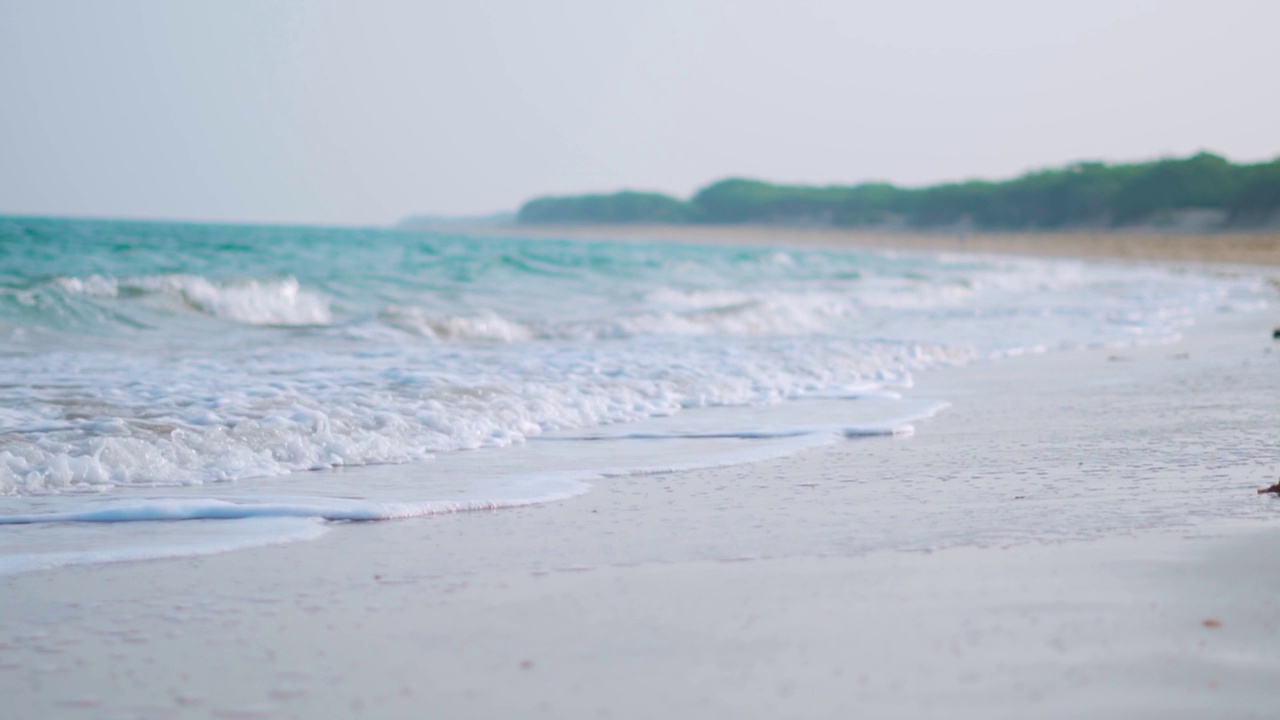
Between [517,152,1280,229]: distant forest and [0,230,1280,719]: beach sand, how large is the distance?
60.9 metres

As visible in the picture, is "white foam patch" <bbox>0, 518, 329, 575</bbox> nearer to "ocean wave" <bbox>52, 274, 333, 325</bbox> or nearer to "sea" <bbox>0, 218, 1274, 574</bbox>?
"sea" <bbox>0, 218, 1274, 574</bbox>

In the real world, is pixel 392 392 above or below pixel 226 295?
below

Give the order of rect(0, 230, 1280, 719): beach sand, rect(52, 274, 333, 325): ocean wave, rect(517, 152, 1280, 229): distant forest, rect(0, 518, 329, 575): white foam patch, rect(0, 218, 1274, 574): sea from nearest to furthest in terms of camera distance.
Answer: rect(0, 230, 1280, 719): beach sand
rect(0, 518, 329, 575): white foam patch
rect(0, 218, 1274, 574): sea
rect(52, 274, 333, 325): ocean wave
rect(517, 152, 1280, 229): distant forest

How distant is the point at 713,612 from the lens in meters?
2.31

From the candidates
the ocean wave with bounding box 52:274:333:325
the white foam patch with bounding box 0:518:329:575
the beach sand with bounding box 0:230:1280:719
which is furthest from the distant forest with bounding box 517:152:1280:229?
the white foam patch with bounding box 0:518:329:575

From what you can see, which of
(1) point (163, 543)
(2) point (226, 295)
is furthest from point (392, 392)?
(2) point (226, 295)

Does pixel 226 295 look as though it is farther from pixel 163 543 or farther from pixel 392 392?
pixel 163 543

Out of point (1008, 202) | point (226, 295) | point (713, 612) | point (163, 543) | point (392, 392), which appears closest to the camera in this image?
point (713, 612)

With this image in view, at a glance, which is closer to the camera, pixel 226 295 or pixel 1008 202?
pixel 226 295

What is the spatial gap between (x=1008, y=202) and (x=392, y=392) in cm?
7856

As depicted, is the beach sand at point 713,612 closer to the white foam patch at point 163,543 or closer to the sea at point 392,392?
the white foam patch at point 163,543

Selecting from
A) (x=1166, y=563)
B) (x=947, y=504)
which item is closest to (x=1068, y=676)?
(x=1166, y=563)

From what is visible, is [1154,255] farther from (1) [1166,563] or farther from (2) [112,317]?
(1) [1166,563]

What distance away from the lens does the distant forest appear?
61531 mm
